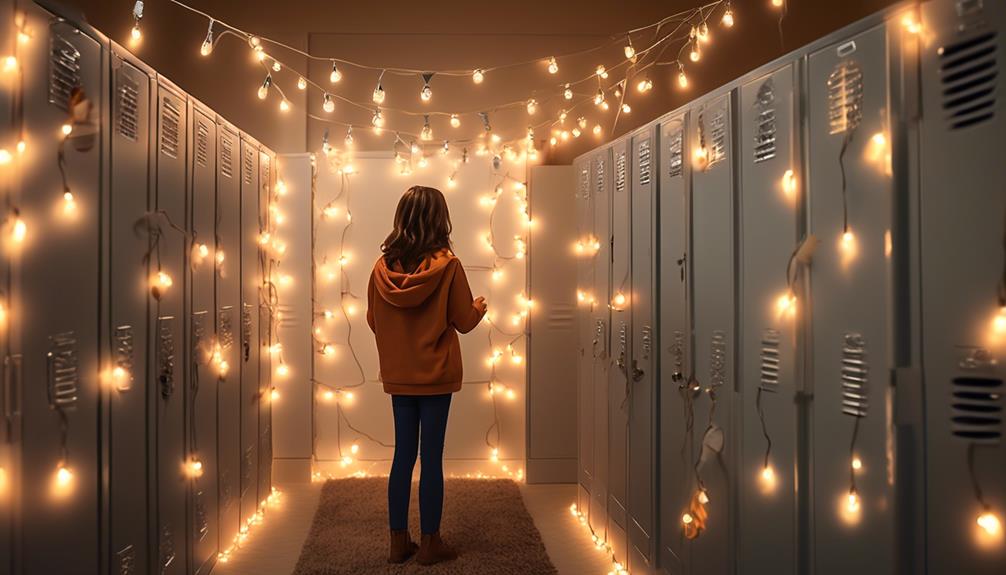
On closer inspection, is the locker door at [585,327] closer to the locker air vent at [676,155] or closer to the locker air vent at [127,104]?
the locker air vent at [676,155]

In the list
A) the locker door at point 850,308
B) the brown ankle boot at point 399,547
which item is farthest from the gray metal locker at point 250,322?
the locker door at point 850,308

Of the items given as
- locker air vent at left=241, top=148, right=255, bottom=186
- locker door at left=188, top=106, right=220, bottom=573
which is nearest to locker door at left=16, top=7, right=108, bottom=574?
locker door at left=188, top=106, right=220, bottom=573

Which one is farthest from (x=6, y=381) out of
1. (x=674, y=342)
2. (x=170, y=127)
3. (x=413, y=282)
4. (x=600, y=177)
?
(x=600, y=177)

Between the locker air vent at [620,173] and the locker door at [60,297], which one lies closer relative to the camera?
the locker door at [60,297]

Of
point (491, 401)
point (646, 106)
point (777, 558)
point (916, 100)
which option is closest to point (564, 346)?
point (491, 401)


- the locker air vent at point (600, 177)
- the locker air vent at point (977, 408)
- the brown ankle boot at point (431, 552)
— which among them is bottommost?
the brown ankle boot at point (431, 552)

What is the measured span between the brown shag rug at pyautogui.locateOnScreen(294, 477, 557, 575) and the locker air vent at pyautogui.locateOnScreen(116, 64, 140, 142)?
5.96ft

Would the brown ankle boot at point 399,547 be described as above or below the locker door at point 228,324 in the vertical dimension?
below

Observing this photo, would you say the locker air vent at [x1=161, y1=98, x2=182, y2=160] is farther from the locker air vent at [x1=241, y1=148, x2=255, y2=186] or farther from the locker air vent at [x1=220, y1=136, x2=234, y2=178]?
the locker air vent at [x1=241, y1=148, x2=255, y2=186]

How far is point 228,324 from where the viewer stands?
2928 millimetres

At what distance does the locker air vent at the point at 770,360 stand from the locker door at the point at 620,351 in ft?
3.12

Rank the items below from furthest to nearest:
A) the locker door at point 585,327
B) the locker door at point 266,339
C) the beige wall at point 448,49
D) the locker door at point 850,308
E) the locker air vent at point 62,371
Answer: the beige wall at point 448,49, the locker door at point 266,339, the locker door at point 585,327, the locker air vent at point 62,371, the locker door at point 850,308

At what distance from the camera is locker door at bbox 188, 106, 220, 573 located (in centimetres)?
248

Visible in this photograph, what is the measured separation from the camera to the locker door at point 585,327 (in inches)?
128
